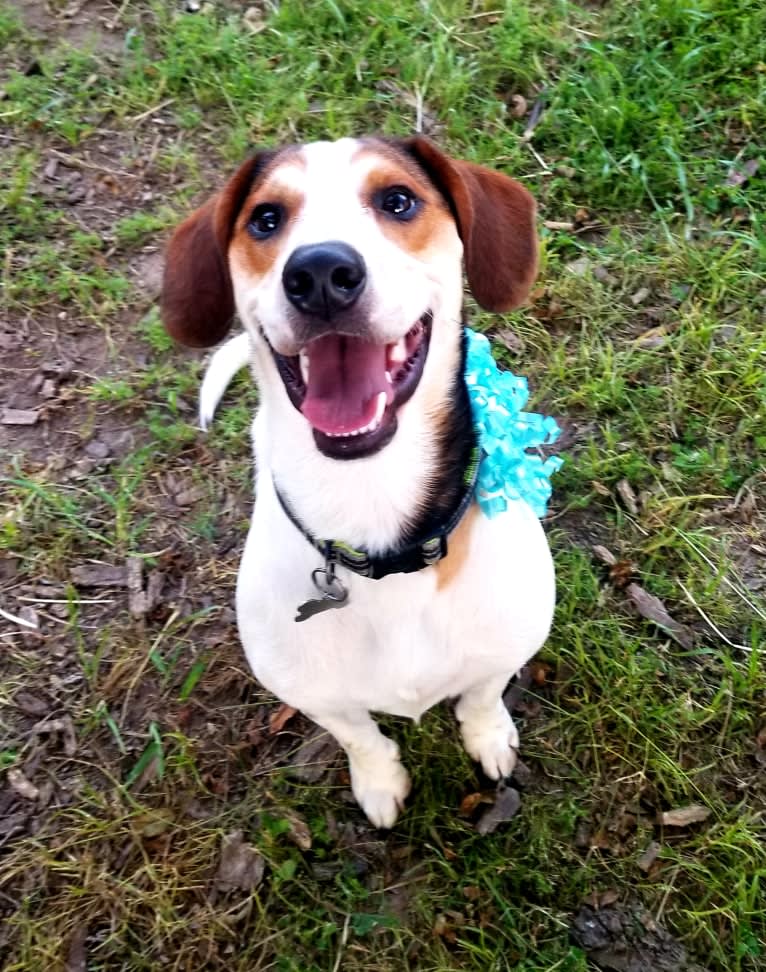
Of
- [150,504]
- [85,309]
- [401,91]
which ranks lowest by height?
[150,504]

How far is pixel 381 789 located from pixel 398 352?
1348 millimetres

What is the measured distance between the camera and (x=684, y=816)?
2600mm

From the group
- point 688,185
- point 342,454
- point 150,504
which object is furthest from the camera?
point 688,185

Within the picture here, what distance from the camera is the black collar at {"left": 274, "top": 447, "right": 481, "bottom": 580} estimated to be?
6.15 ft

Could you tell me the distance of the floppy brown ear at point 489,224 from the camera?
2045 millimetres

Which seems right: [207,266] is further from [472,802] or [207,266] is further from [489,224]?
[472,802]

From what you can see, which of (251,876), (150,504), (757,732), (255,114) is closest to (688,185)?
(255,114)

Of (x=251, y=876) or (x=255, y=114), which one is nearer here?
(x=251, y=876)

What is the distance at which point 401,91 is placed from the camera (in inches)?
161

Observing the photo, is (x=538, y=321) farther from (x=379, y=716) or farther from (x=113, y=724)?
(x=113, y=724)

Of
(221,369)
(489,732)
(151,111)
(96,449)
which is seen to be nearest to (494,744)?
(489,732)

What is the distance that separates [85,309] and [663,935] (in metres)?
3.00

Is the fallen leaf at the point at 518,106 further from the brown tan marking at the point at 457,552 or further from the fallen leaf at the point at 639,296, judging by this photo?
the brown tan marking at the point at 457,552

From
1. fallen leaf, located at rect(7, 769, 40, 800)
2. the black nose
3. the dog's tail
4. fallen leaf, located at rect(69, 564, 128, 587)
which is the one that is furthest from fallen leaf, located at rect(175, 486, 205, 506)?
the black nose
